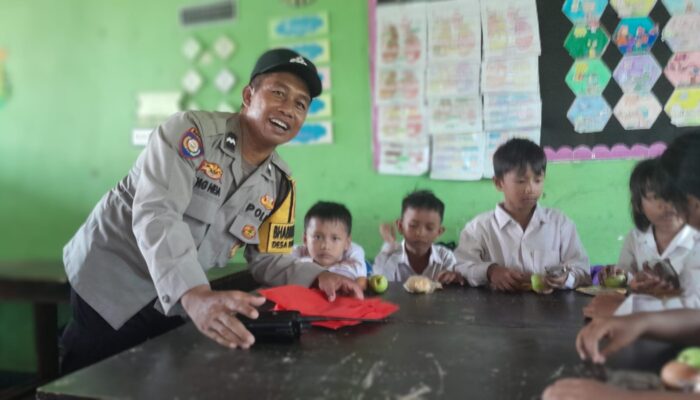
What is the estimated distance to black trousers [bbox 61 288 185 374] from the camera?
137 cm

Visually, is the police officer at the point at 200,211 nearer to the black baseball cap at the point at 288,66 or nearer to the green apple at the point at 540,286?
the black baseball cap at the point at 288,66

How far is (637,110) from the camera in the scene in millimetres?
2242

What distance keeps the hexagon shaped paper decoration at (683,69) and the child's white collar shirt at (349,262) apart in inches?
61.6

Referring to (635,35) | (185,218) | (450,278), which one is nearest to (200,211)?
(185,218)

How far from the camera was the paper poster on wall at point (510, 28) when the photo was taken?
234cm

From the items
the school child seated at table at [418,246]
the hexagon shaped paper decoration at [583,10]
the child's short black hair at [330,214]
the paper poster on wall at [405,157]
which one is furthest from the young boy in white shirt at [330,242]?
the hexagon shaped paper decoration at [583,10]

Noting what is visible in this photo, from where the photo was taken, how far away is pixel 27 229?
10.3 ft

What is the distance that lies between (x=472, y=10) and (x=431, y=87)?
40cm

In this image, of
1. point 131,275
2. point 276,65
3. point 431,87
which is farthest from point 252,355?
point 431,87

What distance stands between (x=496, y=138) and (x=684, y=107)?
79cm

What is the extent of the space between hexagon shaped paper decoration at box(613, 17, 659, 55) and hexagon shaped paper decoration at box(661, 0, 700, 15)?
9 cm

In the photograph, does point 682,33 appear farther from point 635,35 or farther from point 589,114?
point 589,114

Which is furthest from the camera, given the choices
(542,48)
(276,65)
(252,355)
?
(542,48)

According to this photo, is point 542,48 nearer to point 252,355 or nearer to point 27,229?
point 252,355
